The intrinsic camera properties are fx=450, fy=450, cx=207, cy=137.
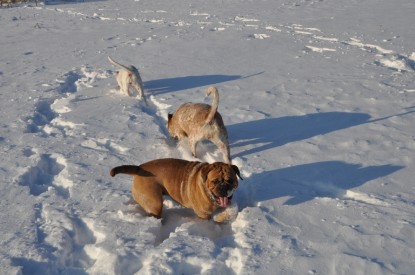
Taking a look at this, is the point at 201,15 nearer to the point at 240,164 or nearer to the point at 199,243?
the point at 240,164

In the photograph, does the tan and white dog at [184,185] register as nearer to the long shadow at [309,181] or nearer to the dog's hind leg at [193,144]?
the long shadow at [309,181]

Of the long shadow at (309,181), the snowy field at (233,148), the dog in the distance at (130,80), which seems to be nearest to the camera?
the snowy field at (233,148)

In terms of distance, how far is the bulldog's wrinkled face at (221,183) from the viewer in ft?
13.6

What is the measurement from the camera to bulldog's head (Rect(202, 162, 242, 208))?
163 inches

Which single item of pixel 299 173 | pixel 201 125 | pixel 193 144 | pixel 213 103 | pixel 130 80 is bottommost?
pixel 299 173

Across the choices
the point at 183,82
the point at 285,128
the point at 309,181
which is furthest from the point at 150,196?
the point at 183,82

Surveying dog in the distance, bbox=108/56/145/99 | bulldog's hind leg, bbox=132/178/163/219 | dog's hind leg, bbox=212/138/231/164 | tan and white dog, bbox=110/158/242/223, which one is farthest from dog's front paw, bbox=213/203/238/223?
dog in the distance, bbox=108/56/145/99

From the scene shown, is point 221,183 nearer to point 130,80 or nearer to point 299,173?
point 299,173

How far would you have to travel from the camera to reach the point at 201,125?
5.75 meters

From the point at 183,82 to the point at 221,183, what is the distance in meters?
5.22

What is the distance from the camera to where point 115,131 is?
268 inches

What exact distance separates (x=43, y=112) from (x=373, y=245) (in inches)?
236

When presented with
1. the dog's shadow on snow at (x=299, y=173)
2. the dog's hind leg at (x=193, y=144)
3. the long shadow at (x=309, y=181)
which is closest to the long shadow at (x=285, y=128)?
the dog's shadow on snow at (x=299, y=173)

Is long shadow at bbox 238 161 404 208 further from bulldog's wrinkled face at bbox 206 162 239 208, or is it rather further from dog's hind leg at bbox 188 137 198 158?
dog's hind leg at bbox 188 137 198 158
